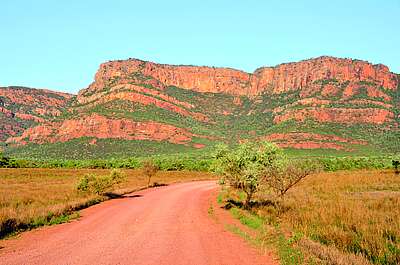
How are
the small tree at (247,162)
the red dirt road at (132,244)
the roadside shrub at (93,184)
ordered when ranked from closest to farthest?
the red dirt road at (132,244)
the small tree at (247,162)
the roadside shrub at (93,184)

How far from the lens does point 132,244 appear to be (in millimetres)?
12656

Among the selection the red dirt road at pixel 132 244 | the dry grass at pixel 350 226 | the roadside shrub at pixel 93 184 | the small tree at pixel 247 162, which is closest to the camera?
the red dirt road at pixel 132 244

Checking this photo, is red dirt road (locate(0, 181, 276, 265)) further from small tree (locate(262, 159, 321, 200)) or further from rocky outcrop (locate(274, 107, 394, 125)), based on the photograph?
rocky outcrop (locate(274, 107, 394, 125))

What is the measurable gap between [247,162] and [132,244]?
1136 centimetres

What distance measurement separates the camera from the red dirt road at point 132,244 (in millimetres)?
10617

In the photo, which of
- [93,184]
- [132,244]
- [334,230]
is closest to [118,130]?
[93,184]

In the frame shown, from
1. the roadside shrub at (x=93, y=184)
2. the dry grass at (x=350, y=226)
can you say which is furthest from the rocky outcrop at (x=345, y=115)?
the dry grass at (x=350, y=226)

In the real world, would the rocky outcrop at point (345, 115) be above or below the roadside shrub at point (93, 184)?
above

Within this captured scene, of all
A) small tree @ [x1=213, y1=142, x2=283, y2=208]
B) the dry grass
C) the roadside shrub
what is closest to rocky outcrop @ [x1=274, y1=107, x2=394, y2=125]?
the roadside shrub

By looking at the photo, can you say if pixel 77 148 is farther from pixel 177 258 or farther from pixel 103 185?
pixel 177 258

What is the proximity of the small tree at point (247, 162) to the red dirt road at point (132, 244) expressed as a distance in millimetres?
4275

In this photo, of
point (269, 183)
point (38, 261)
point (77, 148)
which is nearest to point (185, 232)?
point (38, 261)

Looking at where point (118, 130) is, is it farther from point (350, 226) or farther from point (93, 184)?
point (350, 226)

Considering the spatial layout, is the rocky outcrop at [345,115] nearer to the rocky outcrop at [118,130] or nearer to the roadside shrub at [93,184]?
the rocky outcrop at [118,130]
